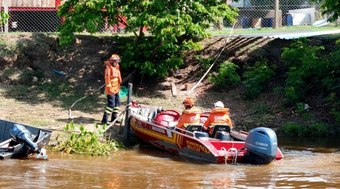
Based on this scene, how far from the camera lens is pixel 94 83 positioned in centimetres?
2498

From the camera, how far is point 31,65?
25.2 meters

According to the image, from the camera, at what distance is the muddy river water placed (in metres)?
15.3

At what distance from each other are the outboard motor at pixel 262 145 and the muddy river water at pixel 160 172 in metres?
0.22

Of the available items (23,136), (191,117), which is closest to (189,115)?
(191,117)

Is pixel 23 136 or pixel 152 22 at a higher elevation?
pixel 152 22

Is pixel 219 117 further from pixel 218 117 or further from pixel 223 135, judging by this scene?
pixel 223 135

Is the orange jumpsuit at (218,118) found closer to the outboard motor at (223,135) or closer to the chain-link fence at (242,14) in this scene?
the outboard motor at (223,135)

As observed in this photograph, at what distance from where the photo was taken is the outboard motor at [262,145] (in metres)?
17.0

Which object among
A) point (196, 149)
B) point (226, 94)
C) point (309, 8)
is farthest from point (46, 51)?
point (309, 8)

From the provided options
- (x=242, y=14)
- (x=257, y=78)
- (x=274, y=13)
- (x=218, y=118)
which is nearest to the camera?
(x=218, y=118)

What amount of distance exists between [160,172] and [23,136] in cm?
315

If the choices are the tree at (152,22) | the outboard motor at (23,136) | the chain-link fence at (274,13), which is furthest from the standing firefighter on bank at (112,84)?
the chain-link fence at (274,13)

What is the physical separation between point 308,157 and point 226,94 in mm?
6299

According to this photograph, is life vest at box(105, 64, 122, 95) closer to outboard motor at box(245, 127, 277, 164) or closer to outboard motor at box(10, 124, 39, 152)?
outboard motor at box(10, 124, 39, 152)
